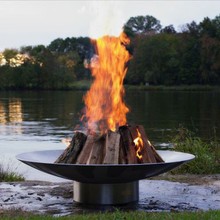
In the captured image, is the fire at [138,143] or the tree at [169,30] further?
the tree at [169,30]

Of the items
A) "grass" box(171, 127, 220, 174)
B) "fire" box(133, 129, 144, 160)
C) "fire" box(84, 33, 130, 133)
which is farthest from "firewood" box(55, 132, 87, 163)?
"grass" box(171, 127, 220, 174)

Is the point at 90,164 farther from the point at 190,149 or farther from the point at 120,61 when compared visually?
the point at 190,149

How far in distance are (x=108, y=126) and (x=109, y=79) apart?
75cm

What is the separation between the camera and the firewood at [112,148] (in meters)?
8.35

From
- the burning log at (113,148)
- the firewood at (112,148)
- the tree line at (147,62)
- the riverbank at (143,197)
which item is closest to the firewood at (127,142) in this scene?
the burning log at (113,148)

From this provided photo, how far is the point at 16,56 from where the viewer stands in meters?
123

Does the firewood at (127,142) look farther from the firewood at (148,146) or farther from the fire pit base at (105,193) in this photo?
the fire pit base at (105,193)

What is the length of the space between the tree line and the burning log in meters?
87.8

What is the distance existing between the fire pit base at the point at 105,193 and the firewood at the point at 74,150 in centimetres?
41

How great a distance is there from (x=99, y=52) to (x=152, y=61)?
97237mm

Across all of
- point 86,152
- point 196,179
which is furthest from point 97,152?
point 196,179

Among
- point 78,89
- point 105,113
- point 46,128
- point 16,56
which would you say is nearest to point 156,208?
point 105,113

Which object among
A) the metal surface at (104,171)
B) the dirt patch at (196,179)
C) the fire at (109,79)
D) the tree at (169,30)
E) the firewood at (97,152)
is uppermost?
the tree at (169,30)

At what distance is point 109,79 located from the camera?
9094mm
